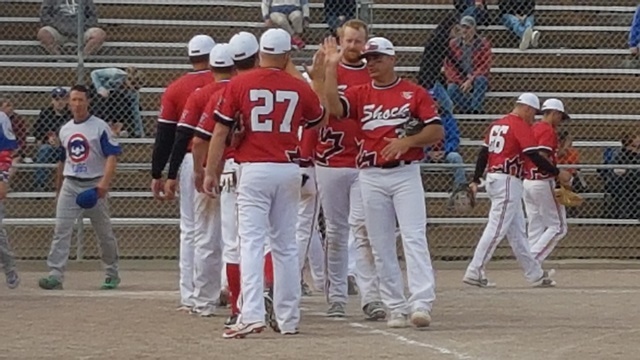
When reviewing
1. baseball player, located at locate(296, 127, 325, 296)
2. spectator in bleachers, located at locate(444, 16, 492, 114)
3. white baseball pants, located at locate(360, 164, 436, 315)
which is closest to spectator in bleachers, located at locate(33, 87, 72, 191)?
spectator in bleachers, located at locate(444, 16, 492, 114)

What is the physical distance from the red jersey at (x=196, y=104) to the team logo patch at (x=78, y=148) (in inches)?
127

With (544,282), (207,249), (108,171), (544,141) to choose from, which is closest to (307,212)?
(207,249)

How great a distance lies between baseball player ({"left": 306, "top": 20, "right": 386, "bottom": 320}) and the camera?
11062 millimetres

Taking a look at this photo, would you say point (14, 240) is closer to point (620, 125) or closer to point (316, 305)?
point (316, 305)

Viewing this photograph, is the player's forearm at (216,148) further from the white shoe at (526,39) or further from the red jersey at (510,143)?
the white shoe at (526,39)

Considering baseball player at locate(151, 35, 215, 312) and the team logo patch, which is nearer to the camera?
baseball player at locate(151, 35, 215, 312)

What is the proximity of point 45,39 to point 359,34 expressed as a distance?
9213mm

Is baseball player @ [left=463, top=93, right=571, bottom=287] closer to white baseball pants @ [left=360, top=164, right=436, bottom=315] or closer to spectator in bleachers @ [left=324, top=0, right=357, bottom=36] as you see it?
white baseball pants @ [left=360, top=164, right=436, bottom=315]

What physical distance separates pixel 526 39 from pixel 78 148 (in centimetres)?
885

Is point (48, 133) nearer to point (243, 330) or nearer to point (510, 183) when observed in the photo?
point (510, 183)

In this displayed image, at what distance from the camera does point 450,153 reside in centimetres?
1864

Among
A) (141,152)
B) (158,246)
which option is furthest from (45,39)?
(158,246)

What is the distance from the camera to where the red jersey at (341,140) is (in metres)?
11.1

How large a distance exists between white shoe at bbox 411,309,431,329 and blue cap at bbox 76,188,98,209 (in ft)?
15.2
